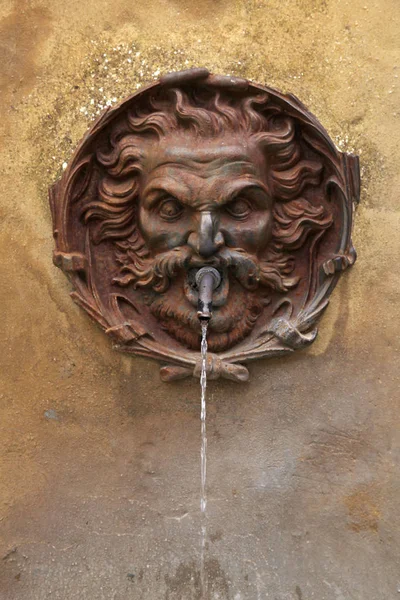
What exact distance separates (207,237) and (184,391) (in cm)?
48

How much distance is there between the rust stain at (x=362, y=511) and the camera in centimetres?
223

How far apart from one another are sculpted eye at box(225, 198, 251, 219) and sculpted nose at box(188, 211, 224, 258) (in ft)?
0.19

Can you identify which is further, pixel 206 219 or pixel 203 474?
pixel 203 474

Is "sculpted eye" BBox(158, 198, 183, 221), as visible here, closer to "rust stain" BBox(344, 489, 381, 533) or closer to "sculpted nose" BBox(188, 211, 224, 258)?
"sculpted nose" BBox(188, 211, 224, 258)

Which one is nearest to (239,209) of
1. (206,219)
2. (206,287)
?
(206,219)

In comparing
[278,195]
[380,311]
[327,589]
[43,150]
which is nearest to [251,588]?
[327,589]

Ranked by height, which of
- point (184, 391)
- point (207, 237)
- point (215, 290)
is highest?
point (207, 237)

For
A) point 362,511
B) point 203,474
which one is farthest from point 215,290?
point 362,511

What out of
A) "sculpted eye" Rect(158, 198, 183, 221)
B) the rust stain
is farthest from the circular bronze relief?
the rust stain

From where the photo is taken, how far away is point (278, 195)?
221 cm

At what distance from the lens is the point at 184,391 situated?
2289mm

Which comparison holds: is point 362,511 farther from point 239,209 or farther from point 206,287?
point 239,209

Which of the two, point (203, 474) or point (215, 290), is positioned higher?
point (215, 290)

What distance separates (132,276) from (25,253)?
1.08 ft
